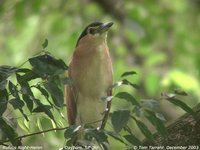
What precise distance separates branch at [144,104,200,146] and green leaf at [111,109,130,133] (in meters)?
0.48

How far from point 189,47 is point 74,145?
16.6 feet

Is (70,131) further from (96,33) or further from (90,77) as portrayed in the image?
(96,33)

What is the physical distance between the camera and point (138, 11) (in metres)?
6.78

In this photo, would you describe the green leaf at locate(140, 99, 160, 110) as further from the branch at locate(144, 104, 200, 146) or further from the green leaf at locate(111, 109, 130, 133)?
the branch at locate(144, 104, 200, 146)

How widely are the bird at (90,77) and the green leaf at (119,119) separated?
1261 mm

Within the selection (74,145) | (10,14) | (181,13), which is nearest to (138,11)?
(10,14)

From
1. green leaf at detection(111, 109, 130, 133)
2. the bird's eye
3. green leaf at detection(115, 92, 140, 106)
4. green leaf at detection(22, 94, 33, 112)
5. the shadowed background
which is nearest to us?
green leaf at detection(111, 109, 130, 133)

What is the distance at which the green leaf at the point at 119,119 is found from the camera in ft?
7.38

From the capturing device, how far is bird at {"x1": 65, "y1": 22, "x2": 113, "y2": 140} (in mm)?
3648

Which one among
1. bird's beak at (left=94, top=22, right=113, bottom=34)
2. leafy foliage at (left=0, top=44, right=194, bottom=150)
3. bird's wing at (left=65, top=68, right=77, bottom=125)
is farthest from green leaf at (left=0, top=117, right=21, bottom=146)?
bird's beak at (left=94, top=22, right=113, bottom=34)

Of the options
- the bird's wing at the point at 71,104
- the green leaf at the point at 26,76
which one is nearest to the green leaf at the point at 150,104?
the green leaf at the point at 26,76

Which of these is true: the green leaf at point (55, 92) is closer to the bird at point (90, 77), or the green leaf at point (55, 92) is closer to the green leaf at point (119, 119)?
the green leaf at point (119, 119)

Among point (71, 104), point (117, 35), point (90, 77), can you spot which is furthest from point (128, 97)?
point (117, 35)

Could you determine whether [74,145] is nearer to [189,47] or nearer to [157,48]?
[189,47]
